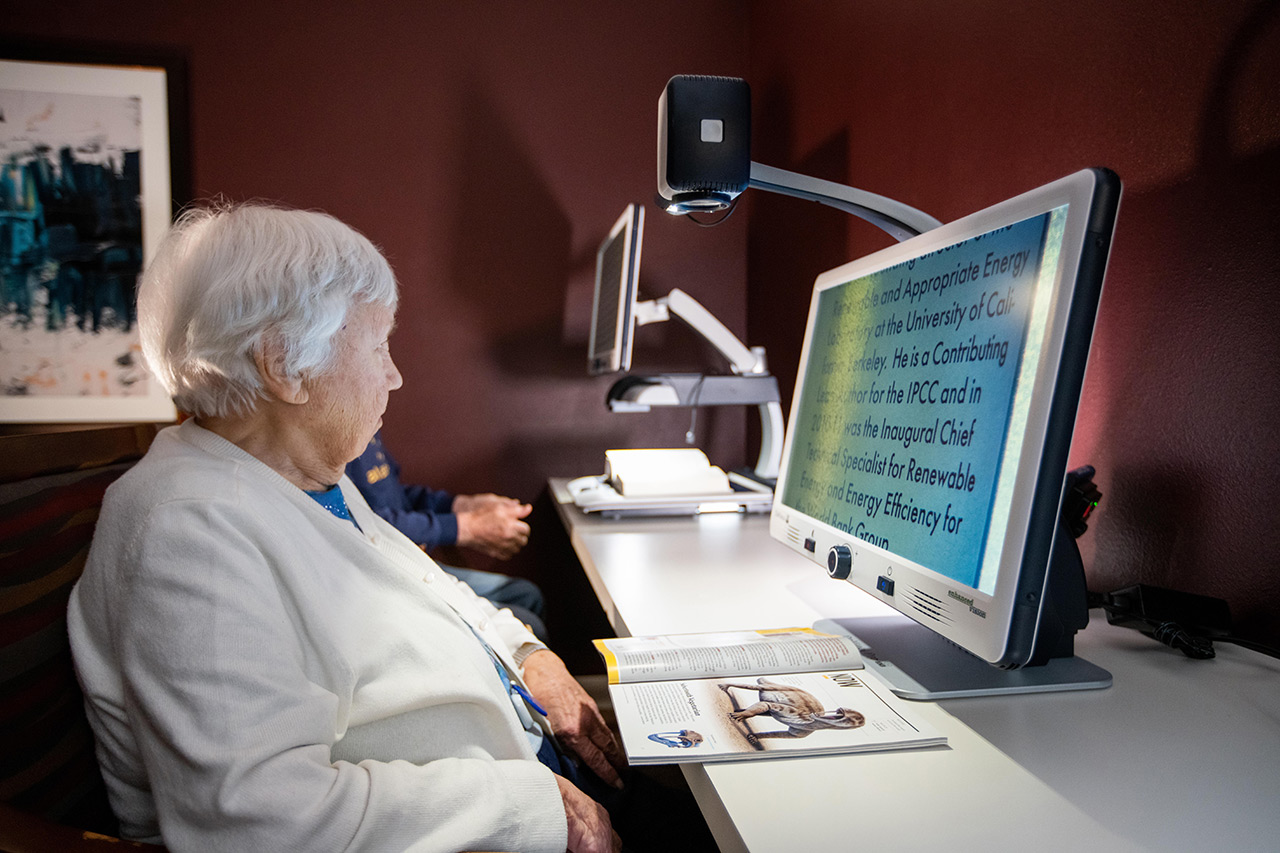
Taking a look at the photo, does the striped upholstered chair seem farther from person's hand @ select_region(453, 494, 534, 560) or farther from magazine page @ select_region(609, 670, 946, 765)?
person's hand @ select_region(453, 494, 534, 560)

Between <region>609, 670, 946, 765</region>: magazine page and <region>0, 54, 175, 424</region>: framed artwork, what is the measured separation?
2.39m

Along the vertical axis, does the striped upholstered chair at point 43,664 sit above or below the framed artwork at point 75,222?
below

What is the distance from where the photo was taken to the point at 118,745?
697mm

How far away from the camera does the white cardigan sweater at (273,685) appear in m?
0.60

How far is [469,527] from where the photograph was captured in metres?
1.97

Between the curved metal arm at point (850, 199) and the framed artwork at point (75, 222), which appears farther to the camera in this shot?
the framed artwork at point (75, 222)

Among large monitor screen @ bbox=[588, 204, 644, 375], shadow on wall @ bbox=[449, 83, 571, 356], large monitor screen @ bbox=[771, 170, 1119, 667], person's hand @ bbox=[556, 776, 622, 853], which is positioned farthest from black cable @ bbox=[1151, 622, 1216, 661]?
shadow on wall @ bbox=[449, 83, 571, 356]

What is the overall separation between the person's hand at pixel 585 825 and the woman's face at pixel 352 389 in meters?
0.45

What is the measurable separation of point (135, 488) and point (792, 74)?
208 centimetres

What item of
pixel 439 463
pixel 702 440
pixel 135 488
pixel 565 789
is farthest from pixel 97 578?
pixel 702 440

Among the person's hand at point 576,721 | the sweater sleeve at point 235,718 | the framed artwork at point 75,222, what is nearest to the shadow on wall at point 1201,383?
the person's hand at point 576,721

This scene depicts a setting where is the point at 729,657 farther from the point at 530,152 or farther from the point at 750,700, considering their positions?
the point at 530,152

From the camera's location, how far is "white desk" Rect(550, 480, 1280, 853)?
51 cm

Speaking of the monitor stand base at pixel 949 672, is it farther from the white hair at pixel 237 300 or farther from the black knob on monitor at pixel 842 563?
the white hair at pixel 237 300
